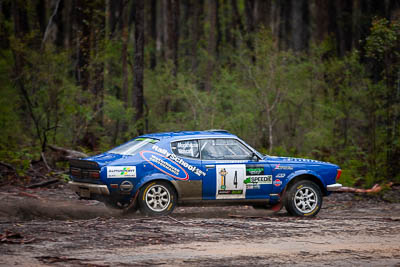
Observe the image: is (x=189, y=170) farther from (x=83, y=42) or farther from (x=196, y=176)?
(x=83, y=42)

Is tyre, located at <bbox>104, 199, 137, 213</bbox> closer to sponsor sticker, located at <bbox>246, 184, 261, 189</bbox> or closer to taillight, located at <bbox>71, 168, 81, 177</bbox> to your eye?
taillight, located at <bbox>71, 168, 81, 177</bbox>

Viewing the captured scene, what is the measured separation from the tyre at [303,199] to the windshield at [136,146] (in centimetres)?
266

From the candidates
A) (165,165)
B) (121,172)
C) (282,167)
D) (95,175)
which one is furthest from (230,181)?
(95,175)

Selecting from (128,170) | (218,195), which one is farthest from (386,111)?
(128,170)

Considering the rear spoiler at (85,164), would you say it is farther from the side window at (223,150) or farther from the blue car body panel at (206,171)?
the side window at (223,150)

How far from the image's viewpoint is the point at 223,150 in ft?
34.2

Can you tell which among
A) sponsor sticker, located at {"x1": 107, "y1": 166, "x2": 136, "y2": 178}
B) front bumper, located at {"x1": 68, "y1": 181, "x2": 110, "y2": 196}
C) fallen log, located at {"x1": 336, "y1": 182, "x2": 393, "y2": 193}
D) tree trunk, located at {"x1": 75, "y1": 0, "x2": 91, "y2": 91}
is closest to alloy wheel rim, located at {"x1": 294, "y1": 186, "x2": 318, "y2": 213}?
sponsor sticker, located at {"x1": 107, "y1": 166, "x2": 136, "y2": 178}

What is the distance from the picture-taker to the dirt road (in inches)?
260

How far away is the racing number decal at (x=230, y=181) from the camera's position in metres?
10.2

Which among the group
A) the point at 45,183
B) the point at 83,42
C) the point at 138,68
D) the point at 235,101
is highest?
the point at 83,42

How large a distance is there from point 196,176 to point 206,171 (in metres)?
0.20

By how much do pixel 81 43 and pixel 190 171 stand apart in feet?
39.2

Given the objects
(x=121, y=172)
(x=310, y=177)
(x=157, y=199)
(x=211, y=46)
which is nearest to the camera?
(x=121, y=172)

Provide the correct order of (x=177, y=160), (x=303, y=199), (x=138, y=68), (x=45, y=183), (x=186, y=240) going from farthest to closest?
(x=138, y=68) < (x=45, y=183) < (x=303, y=199) < (x=177, y=160) < (x=186, y=240)
